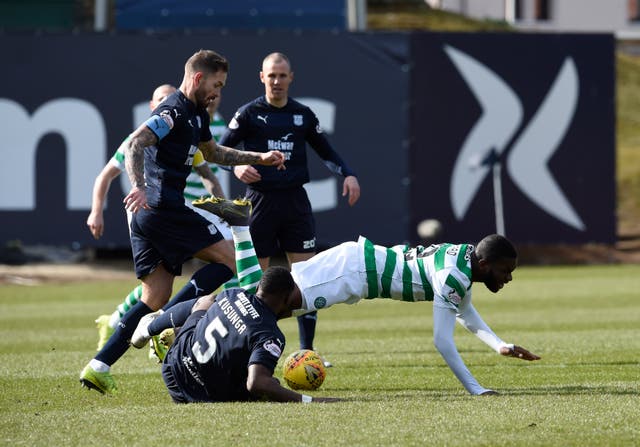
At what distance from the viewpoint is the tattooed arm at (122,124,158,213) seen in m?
7.80

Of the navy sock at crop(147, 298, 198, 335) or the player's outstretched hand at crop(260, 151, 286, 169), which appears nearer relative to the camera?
the navy sock at crop(147, 298, 198, 335)

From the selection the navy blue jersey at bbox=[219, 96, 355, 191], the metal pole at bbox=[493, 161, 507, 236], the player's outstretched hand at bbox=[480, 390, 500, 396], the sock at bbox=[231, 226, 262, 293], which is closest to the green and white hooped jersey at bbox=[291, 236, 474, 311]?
the sock at bbox=[231, 226, 262, 293]

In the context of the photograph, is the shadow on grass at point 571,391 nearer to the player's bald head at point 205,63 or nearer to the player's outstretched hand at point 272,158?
the player's outstretched hand at point 272,158

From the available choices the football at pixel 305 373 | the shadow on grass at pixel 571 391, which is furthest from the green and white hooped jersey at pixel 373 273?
the shadow on grass at pixel 571 391

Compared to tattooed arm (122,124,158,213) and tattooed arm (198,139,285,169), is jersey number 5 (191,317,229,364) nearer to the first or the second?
tattooed arm (122,124,158,213)

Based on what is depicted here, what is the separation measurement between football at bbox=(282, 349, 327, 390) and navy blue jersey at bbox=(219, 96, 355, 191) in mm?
2596

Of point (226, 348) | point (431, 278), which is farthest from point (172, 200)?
point (431, 278)

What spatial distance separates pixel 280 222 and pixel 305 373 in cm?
257

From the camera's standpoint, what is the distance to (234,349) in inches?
281

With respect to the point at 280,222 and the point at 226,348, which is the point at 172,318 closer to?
the point at 226,348

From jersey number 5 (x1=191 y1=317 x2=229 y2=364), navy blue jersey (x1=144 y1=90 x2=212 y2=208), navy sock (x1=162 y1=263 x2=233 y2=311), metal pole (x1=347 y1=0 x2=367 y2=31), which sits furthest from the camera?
metal pole (x1=347 y1=0 x2=367 y2=31)

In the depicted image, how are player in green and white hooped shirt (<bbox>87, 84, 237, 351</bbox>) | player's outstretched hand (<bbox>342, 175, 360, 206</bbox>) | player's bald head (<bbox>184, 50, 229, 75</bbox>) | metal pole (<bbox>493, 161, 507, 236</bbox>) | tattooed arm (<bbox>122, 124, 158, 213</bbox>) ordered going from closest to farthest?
tattooed arm (<bbox>122, 124, 158, 213</bbox>), player's bald head (<bbox>184, 50, 229, 75</bbox>), player in green and white hooped shirt (<bbox>87, 84, 237, 351</bbox>), player's outstretched hand (<bbox>342, 175, 360, 206</bbox>), metal pole (<bbox>493, 161, 507, 236</bbox>)

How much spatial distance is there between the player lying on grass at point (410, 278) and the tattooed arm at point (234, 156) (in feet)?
2.18

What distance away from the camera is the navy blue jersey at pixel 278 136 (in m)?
10.5
